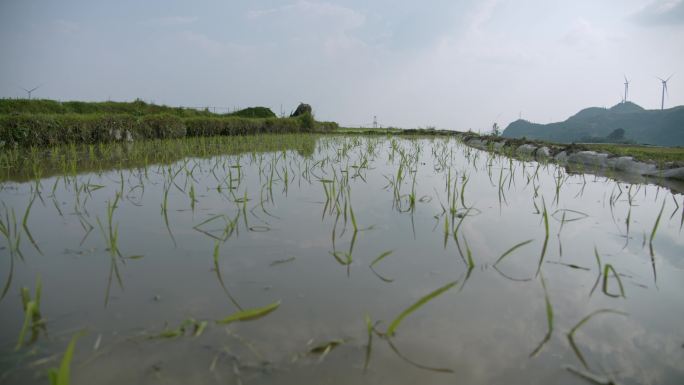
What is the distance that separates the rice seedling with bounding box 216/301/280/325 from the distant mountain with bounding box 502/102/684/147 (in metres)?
63.8

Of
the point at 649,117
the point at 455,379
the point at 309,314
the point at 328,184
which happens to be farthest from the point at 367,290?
the point at 649,117

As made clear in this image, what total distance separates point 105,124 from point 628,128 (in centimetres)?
11001

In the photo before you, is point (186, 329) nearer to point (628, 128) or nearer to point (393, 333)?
point (393, 333)

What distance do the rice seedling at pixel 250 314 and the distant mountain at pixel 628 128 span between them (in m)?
63.8

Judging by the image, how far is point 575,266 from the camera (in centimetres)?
134

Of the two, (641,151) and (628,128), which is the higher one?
(628,128)

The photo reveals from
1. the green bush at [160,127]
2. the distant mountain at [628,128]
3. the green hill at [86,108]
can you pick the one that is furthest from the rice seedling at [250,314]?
the distant mountain at [628,128]

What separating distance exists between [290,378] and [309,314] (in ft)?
0.81

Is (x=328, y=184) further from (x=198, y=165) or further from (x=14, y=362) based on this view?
(x=14, y=362)

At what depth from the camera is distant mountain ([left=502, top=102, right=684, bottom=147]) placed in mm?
68169

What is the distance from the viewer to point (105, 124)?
22.6 ft

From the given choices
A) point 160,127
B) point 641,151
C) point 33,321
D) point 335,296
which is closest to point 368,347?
point 335,296

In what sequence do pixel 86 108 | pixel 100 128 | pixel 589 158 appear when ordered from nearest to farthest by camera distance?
pixel 589 158 → pixel 100 128 → pixel 86 108

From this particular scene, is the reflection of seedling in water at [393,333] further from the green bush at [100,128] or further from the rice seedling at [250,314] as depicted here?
the green bush at [100,128]
